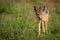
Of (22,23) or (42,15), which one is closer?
(42,15)

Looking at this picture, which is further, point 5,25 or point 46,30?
point 5,25

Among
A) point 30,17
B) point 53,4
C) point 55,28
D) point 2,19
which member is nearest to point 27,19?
point 30,17

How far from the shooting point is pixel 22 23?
8.16 metres

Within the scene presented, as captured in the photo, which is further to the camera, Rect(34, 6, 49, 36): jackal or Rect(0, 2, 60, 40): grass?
Rect(34, 6, 49, 36): jackal

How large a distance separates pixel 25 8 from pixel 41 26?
260 centimetres

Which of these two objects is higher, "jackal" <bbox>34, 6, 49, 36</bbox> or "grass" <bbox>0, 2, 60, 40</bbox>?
"jackal" <bbox>34, 6, 49, 36</bbox>

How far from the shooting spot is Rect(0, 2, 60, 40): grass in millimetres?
7031

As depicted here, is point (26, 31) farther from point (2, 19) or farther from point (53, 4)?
point (53, 4)

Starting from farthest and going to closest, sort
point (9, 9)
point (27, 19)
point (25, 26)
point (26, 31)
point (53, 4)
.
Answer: point (53, 4) < point (9, 9) < point (27, 19) < point (25, 26) < point (26, 31)

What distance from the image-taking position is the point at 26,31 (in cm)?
732

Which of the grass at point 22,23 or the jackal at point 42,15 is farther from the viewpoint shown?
the jackal at point 42,15

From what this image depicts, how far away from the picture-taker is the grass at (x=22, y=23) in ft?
23.1

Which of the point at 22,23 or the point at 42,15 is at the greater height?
the point at 42,15

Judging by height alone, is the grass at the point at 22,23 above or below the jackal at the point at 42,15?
below
